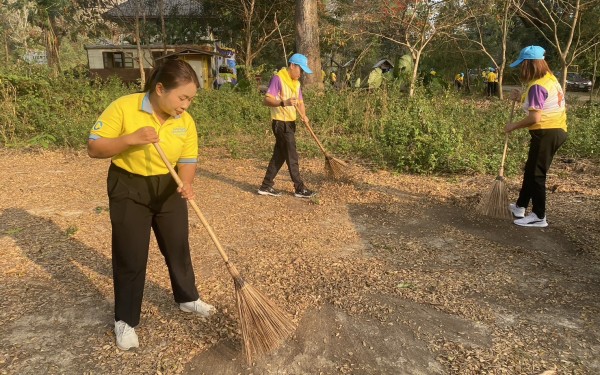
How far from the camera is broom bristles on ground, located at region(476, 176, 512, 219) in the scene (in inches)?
187

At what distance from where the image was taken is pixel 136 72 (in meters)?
22.9

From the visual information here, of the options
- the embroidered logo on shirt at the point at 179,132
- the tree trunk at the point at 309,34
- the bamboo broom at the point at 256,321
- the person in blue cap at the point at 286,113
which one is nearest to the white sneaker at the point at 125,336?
the bamboo broom at the point at 256,321

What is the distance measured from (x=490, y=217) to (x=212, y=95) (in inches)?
362

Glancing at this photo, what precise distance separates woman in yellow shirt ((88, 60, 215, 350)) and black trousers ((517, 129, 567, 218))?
3439 mm

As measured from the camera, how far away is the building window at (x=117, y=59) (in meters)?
23.6

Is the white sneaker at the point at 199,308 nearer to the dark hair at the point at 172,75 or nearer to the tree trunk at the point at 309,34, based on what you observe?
the dark hair at the point at 172,75

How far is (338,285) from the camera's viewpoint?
11.0 feet

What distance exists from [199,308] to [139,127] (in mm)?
1279

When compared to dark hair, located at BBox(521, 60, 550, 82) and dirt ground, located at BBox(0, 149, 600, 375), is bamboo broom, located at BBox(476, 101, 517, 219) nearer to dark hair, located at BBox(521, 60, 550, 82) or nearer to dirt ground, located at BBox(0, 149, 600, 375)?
dirt ground, located at BBox(0, 149, 600, 375)

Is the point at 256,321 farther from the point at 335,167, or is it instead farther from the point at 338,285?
the point at 335,167

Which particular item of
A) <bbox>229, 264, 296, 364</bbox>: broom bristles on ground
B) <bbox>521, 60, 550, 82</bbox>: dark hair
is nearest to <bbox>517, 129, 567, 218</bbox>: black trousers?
<bbox>521, 60, 550, 82</bbox>: dark hair

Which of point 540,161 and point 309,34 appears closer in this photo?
point 540,161

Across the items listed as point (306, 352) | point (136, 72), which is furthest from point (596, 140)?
point (136, 72)

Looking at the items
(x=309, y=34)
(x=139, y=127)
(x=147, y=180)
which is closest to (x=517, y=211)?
(x=147, y=180)
